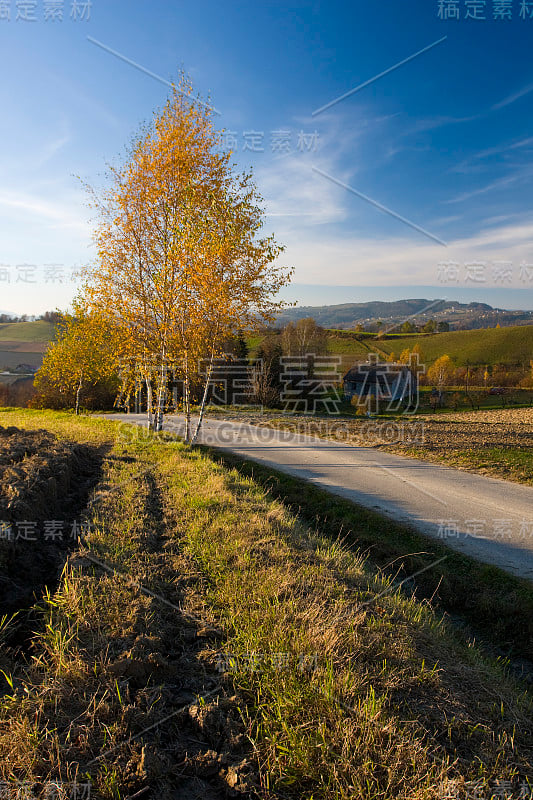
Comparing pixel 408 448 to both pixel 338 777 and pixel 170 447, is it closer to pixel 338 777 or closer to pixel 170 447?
pixel 170 447

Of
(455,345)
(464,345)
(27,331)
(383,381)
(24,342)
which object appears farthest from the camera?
(27,331)

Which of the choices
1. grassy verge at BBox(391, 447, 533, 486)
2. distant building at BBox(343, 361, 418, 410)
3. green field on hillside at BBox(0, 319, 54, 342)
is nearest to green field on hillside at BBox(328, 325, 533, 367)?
distant building at BBox(343, 361, 418, 410)

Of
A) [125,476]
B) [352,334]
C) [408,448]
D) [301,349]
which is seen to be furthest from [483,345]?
[125,476]

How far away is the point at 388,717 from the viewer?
8.63 feet

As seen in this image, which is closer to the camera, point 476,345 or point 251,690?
point 251,690

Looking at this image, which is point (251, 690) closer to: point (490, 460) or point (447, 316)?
point (490, 460)

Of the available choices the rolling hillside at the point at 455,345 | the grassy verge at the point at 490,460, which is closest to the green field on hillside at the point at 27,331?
the rolling hillside at the point at 455,345

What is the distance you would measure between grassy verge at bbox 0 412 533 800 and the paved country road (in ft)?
7.70

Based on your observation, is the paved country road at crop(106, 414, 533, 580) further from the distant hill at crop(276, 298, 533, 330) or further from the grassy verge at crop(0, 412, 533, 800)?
the distant hill at crop(276, 298, 533, 330)

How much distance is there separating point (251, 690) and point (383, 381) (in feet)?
176

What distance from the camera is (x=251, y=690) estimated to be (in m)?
2.95

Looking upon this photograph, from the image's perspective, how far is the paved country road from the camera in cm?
632

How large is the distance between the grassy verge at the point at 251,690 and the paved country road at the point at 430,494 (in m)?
2.35

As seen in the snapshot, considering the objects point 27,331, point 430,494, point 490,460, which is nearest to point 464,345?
point 490,460
